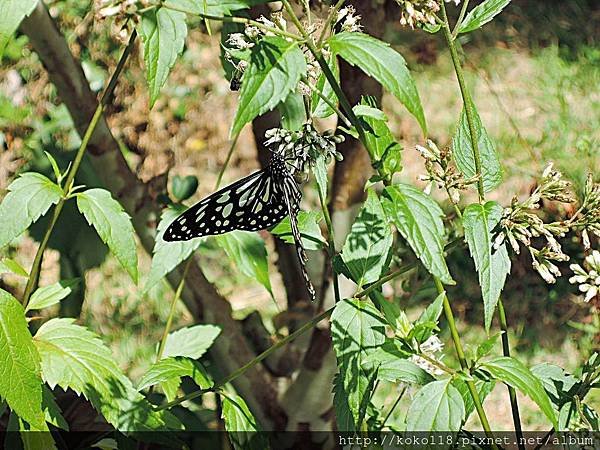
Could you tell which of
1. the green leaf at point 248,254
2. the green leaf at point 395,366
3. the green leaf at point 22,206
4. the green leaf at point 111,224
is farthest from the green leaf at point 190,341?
the green leaf at point 395,366

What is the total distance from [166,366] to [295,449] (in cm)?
82

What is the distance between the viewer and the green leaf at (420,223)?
89 centimetres

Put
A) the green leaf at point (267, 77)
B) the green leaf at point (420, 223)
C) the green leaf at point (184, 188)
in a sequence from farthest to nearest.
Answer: the green leaf at point (184, 188) < the green leaf at point (420, 223) < the green leaf at point (267, 77)

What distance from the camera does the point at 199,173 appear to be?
126 inches

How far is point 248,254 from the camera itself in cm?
150

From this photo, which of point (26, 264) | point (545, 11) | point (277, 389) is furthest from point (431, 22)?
point (545, 11)

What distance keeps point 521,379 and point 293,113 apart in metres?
0.47

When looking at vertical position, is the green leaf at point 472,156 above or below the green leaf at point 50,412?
above

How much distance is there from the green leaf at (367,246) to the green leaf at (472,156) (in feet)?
0.37

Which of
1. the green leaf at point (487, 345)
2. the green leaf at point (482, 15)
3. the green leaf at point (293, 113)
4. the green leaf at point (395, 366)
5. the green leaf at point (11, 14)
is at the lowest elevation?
the green leaf at point (487, 345)

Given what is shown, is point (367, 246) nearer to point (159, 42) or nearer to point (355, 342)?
point (355, 342)

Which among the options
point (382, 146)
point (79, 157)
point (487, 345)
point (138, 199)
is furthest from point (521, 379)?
point (138, 199)

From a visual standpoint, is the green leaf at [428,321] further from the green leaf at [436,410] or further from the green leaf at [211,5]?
the green leaf at [211,5]

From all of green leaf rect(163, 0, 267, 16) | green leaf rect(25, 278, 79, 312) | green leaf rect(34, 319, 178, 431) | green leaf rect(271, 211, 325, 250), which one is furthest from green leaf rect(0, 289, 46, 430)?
green leaf rect(163, 0, 267, 16)
